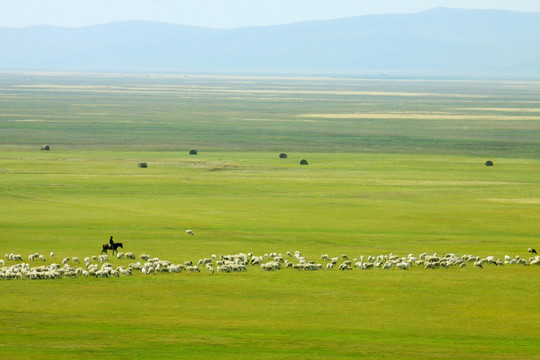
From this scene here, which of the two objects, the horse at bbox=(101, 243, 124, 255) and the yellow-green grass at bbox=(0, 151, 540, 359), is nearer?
the yellow-green grass at bbox=(0, 151, 540, 359)

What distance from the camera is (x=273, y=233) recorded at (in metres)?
42.9

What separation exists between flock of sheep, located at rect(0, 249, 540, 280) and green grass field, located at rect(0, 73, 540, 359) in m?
0.53

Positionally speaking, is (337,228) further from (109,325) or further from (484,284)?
(109,325)

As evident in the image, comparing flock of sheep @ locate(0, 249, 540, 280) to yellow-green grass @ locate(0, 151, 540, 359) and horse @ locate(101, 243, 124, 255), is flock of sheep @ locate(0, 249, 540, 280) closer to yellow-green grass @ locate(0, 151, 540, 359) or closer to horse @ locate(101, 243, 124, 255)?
horse @ locate(101, 243, 124, 255)

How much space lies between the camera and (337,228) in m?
44.8

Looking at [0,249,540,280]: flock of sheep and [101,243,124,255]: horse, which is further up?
[101,243,124,255]: horse

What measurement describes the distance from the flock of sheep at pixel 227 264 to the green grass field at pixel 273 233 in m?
0.53

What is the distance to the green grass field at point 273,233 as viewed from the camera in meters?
24.4

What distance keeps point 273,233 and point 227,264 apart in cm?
929

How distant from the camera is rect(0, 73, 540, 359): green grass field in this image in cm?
2439

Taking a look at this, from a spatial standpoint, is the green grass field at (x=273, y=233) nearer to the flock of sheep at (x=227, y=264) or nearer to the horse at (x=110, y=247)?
the flock of sheep at (x=227, y=264)

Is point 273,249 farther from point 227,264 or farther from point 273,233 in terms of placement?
point 227,264

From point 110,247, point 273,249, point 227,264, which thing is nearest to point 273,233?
point 273,249

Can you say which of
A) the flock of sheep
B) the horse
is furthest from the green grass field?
the horse
